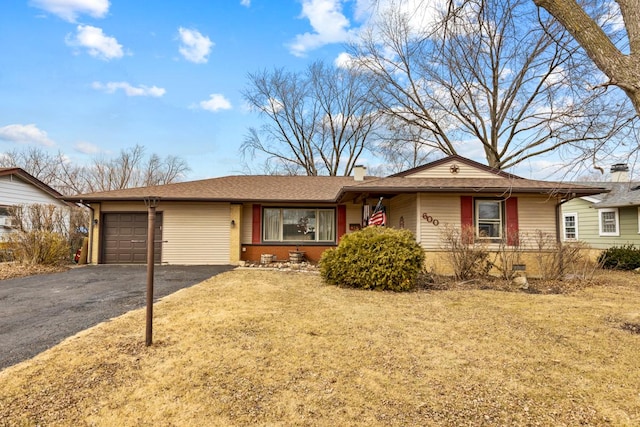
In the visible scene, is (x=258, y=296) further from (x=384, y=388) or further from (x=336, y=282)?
(x=384, y=388)

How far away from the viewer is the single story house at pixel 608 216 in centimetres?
1323

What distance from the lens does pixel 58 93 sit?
12.4 metres

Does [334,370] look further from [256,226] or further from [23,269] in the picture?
[23,269]

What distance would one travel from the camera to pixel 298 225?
1268cm

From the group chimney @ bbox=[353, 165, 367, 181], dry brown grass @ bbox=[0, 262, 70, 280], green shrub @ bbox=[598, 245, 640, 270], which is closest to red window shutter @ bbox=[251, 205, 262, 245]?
chimney @ bbox=[353, 165, 367, 181]

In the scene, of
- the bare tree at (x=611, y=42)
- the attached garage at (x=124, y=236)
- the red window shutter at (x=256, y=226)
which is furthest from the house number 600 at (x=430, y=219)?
the attached garage at (x=124, y=236)

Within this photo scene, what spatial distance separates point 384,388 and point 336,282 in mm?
4875

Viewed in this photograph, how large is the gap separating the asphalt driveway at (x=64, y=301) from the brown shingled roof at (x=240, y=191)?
2.65m

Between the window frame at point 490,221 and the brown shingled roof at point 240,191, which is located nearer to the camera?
the window frame at point 490,221

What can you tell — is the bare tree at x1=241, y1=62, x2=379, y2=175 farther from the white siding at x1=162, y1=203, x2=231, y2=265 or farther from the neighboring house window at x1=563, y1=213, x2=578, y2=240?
the white siding at x1=162, y1=203, x2=231, y2=265

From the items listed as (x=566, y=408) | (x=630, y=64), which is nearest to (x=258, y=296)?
(x=566, y=408)

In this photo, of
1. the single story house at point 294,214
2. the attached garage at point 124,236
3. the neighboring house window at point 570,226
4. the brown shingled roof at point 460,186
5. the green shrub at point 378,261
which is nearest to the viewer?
the green shrub at point 378,261

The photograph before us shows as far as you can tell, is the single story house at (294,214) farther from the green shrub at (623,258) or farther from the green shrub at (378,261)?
the green shrub at (623,258)

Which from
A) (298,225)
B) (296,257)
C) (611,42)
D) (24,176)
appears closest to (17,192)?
(24,176)
